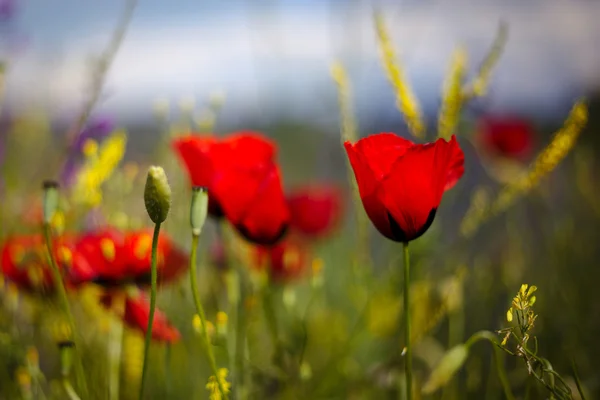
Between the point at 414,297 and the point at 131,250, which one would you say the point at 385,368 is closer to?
the point at 414,297

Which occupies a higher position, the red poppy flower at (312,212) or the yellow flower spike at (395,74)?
the yellow flower spike at (395,74)

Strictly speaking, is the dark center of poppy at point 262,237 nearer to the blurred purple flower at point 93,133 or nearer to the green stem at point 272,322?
the green stem at point 272,322

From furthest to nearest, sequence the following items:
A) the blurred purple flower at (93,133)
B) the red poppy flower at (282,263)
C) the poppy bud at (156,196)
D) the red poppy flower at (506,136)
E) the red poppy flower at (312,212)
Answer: the red poppy flower at (506,136) → the red poppy flower at (312,212) → the red poppy flower at (282,263) → the blurred purple flower at (93,133) → the poppy bud at (156,196)

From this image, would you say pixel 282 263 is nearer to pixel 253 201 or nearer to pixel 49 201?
pixel 253 201

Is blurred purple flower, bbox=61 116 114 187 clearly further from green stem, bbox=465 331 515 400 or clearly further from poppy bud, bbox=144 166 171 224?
green stem, bbox=465 331 515 400

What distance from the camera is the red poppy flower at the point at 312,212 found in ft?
3.09

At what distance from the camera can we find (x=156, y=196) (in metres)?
0.37

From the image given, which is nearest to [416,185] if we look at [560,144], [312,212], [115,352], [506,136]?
[560,144]

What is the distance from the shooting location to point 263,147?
0.56 meters

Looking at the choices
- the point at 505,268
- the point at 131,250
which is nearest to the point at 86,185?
the point at 131,250

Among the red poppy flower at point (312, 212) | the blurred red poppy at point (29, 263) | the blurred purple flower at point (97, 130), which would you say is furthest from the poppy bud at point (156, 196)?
the red poppy flower at point (312, 212)

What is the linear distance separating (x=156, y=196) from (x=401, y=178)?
0.15 meters

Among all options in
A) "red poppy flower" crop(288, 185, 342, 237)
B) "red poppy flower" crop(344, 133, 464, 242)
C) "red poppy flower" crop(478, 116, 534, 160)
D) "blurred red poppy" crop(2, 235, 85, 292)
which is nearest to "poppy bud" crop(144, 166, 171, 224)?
"red poppy flower" crop(344, 133, 464, 242)

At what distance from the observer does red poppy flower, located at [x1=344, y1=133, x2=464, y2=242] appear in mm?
404
